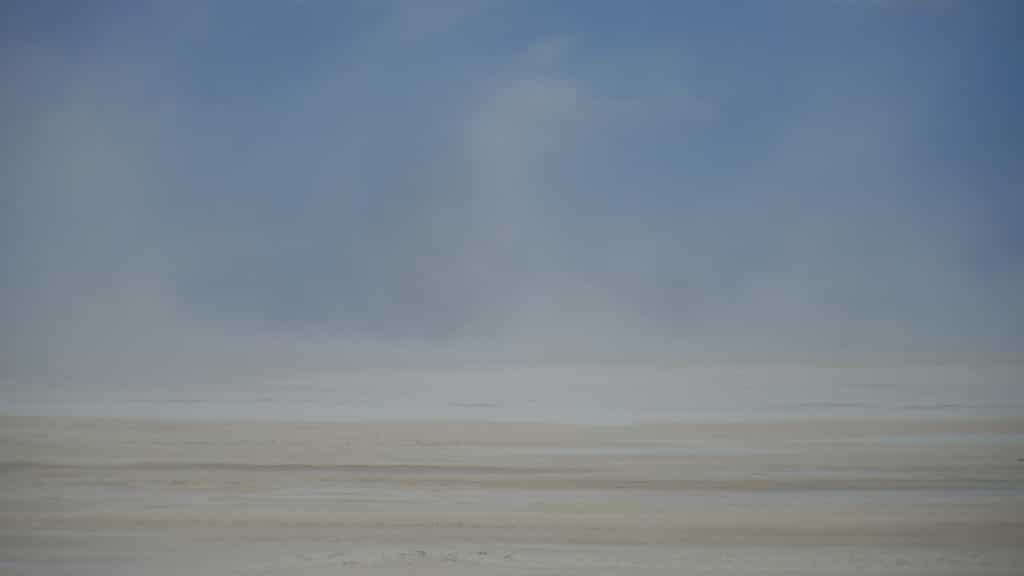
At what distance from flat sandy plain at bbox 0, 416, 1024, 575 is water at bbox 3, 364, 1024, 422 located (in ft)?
2.67

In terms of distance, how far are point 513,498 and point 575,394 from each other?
4963 millimetres

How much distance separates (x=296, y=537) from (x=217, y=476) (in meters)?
1.76

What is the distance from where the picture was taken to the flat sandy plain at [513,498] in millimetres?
4414

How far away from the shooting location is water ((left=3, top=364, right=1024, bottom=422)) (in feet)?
30.2

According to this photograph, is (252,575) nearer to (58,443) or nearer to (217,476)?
(217,476)

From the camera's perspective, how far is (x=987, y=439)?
7.46m

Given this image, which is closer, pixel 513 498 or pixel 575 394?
pixel 513 498

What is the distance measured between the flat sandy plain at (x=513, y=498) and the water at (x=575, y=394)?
2.67 ft

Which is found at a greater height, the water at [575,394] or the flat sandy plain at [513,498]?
the water at [575,394]

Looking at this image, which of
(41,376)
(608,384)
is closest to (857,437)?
(608,384)

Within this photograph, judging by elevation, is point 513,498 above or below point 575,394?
below

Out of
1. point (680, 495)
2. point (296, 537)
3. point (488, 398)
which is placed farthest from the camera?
point (488, 398)

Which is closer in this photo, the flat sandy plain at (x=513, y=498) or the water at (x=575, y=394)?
the flat sandy plain at (x=513, y=498)

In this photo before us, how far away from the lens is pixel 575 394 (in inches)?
415
